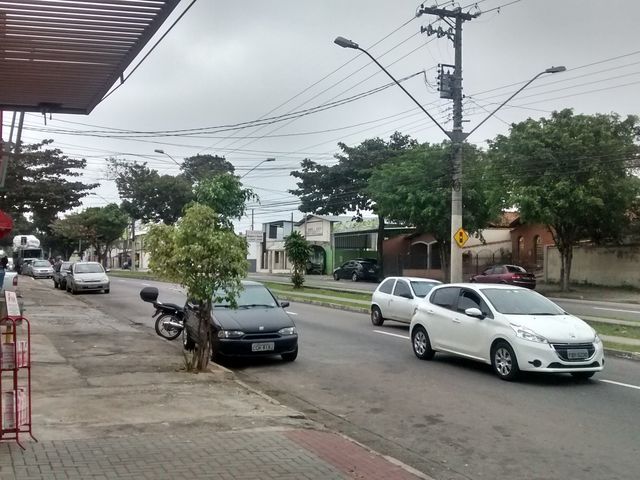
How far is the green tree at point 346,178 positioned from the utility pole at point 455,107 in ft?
93.8

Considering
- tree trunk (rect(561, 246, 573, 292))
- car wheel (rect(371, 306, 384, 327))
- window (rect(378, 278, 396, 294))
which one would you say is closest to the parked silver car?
tree trunk (rect(561, 246, 573, 292))

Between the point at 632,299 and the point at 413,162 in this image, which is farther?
the point at 413,162

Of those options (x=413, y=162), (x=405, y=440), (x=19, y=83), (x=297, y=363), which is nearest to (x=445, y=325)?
(x=297, y=363)

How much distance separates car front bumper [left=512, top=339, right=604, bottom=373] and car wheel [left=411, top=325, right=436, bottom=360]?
8.38 feet

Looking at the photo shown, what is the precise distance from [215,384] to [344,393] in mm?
1844

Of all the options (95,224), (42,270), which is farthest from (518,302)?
(95,224)

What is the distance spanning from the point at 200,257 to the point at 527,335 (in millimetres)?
4998

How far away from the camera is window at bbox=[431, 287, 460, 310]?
39.8 feet

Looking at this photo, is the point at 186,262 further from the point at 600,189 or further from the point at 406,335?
the point at 600,189

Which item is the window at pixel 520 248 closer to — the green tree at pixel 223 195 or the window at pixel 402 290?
the window at pixel 402 290

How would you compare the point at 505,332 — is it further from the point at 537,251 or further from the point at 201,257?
the point at 537,251

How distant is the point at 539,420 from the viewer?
8.13 metres

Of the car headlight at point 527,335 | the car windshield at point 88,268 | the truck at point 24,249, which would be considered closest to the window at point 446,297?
the car headlight at point 527,335

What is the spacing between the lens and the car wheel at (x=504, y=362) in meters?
10.3
